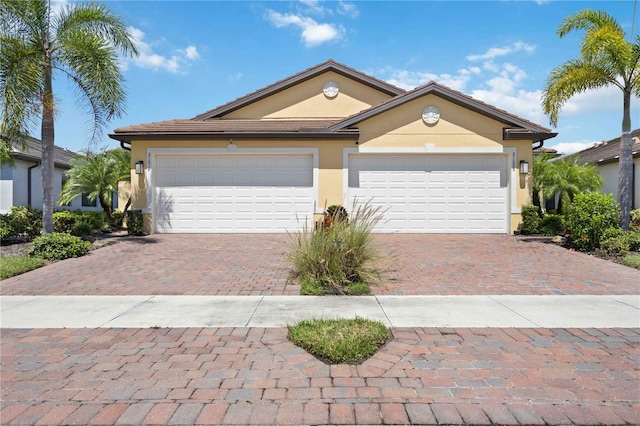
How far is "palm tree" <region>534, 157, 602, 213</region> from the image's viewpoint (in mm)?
14023

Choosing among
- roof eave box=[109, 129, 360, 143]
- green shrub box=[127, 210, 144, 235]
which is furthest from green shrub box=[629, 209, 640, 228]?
green shrub box=[127, 210, 144, 235]

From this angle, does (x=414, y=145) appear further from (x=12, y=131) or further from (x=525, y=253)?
(x=12, y=131)

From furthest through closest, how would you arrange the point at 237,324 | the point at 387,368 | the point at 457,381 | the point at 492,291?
the point at 492,291 → the point at 237,324 → the point at 387,368 → the point at 457,381

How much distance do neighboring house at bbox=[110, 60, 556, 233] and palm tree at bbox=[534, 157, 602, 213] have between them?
0.79 m

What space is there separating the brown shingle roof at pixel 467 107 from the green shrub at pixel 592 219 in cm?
387

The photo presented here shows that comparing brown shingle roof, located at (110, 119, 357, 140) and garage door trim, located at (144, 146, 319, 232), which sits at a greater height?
brown shingle roof, located at (110, 119, 357, 140)

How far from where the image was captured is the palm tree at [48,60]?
9844 mm

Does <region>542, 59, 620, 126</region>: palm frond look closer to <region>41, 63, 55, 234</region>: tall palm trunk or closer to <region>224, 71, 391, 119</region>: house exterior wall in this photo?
<region>224, 71, 391, 119</region>: house exterior wall

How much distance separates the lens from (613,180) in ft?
62.2

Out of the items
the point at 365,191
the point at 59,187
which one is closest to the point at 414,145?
the point at 365,191

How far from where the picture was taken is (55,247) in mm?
9688

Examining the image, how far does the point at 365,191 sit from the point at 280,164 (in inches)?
130

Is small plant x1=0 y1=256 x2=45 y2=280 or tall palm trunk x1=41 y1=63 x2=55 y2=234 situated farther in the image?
tall palm trunk x1=41 y1=63 x2=55 y2=234

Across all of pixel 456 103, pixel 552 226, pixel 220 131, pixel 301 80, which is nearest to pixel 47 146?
pixel 220 131
